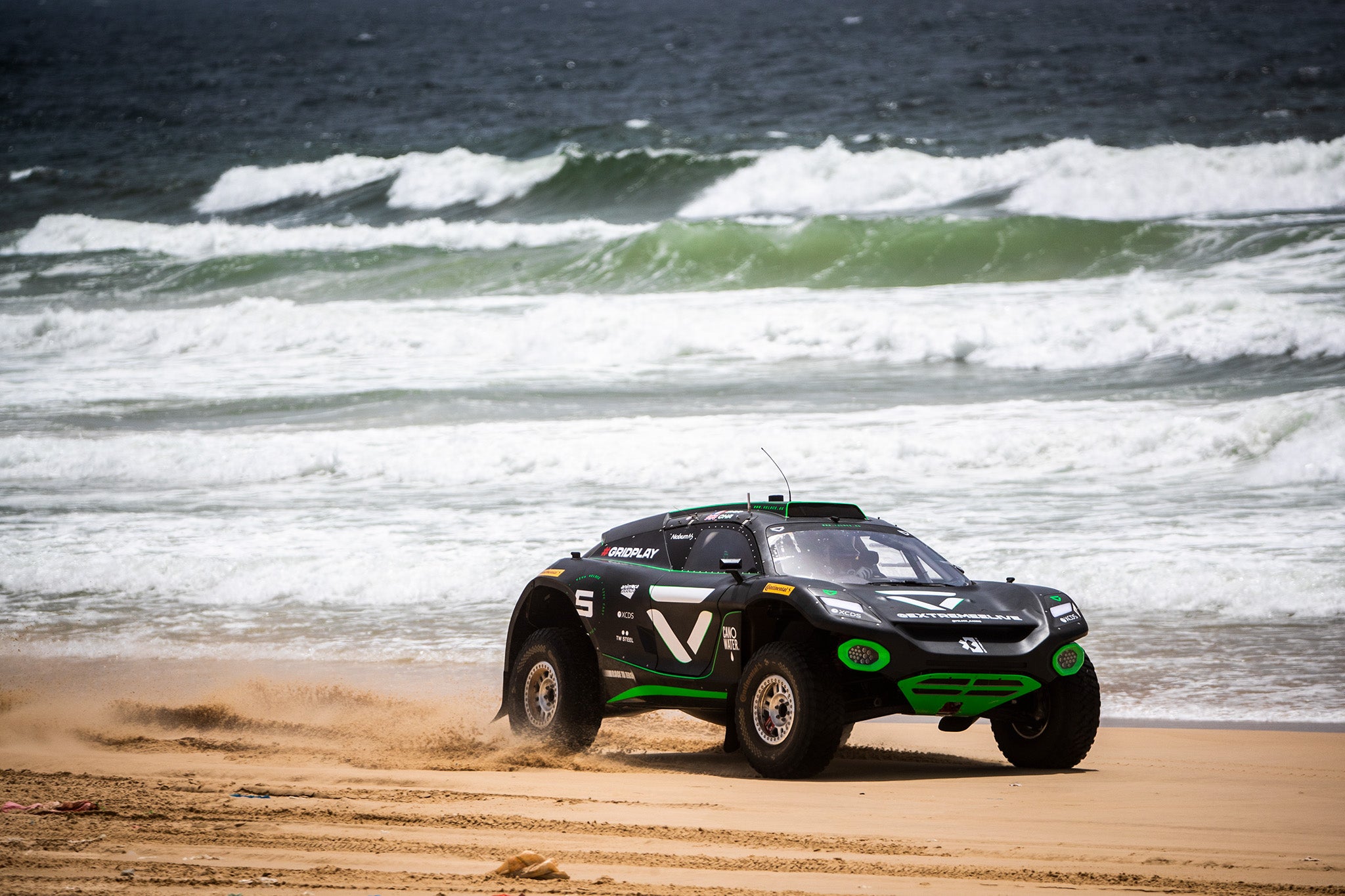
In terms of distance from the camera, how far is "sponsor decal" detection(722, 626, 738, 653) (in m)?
7.35

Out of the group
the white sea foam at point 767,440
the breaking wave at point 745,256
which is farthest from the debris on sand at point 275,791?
the breaking wave at point 745,256

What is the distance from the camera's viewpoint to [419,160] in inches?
1735

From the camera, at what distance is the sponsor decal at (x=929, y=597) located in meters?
7.09

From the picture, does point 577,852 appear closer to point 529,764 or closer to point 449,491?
point 529,764

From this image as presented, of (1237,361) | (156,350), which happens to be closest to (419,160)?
(156,350)

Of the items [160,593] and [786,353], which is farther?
→ [786,353]

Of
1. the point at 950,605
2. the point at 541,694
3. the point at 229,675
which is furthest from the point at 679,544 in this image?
the point at 229,675

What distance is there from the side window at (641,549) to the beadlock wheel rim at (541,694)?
71 cm

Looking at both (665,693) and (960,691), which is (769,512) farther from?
(960,691)

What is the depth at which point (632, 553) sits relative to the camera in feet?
27.0

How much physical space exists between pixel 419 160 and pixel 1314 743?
128ft

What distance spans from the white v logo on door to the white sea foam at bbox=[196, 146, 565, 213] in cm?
3333

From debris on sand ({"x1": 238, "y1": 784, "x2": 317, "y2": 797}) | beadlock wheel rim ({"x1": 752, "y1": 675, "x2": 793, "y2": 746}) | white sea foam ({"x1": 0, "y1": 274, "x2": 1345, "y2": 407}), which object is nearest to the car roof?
beadlock wheel rim ({"x1": 752, "y1": 675, "x2": 793, "y2": 746})

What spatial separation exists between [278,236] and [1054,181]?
1978cm
